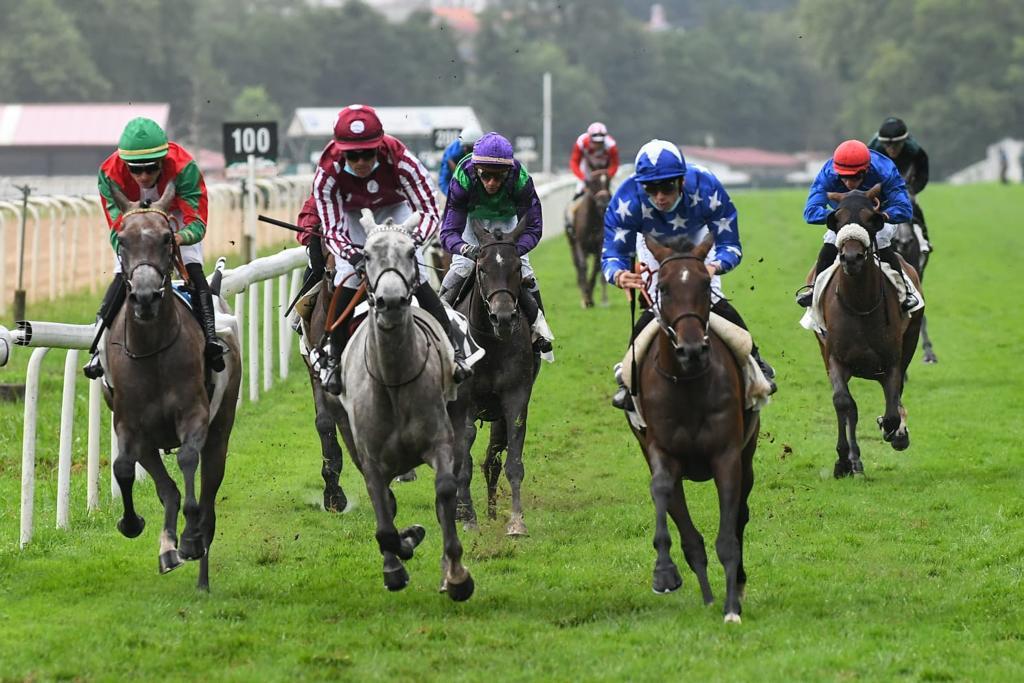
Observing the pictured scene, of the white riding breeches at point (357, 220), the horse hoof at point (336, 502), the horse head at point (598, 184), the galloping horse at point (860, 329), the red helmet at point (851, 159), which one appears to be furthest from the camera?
the horse head at point (598, 184)

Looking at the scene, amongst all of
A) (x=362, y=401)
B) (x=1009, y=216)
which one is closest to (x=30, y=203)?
(x=362, y=401)

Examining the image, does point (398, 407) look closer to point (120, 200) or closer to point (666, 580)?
point (666, 580)

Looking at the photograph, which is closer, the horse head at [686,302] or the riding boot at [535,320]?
the horse head at [686,302]

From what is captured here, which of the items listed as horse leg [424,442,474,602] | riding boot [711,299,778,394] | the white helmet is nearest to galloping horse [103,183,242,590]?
horse leg [424,442,474,602]

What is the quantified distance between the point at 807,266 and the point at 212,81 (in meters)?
70.6

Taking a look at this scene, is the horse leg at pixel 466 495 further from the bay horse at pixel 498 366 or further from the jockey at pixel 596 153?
the jockey at pixel 596 153

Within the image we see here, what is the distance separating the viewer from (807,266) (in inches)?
1016

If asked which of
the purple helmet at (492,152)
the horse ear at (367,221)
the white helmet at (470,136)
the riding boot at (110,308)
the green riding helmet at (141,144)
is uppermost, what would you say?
the white helmet at (470,136)

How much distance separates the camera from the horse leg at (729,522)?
7.16 meters

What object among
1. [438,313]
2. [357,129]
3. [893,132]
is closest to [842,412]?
[893,132]

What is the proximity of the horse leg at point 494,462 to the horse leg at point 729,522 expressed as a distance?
2.66m

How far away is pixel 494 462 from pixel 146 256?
3.14 m

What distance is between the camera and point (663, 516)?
23.9ft

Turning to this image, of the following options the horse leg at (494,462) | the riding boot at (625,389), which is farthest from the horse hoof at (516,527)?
the riding boot at (625,389)
